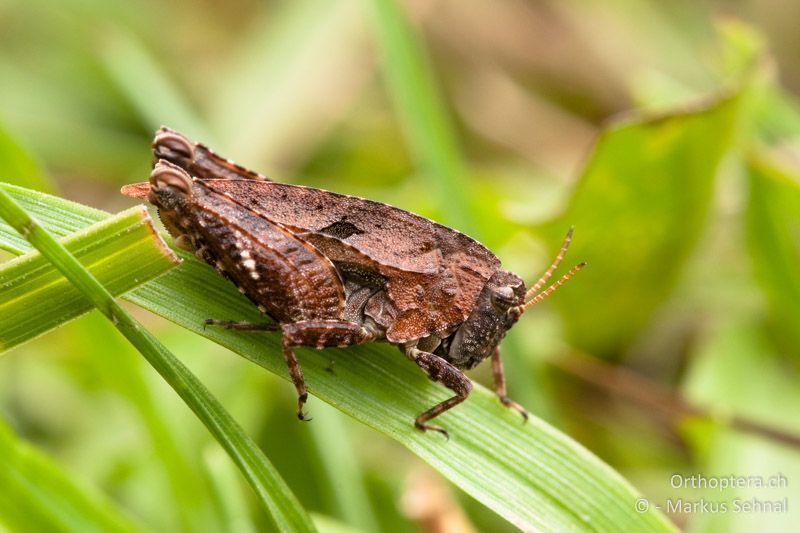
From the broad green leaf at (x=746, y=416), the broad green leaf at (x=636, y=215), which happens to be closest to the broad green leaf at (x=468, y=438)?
the broad green leaf at (x=746, y=416)

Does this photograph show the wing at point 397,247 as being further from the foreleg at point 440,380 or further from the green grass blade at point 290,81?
the green grass blade at point 290,81

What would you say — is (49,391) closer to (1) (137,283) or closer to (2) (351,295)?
(2) (351,295)

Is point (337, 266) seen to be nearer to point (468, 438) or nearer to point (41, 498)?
point (468, 438)

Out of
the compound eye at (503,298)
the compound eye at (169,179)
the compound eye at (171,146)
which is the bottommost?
A: the compound eye at (169,179)

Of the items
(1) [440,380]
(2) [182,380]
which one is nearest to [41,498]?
(2) [182,380]

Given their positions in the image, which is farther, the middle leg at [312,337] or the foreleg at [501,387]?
the foreleg at [501,387]

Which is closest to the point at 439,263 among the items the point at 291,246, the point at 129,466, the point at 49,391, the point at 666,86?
the point at 291,246

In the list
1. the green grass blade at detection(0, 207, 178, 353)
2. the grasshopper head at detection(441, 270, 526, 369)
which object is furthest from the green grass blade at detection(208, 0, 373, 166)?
the green grass blade at detection(0, 207, 178, 353)
